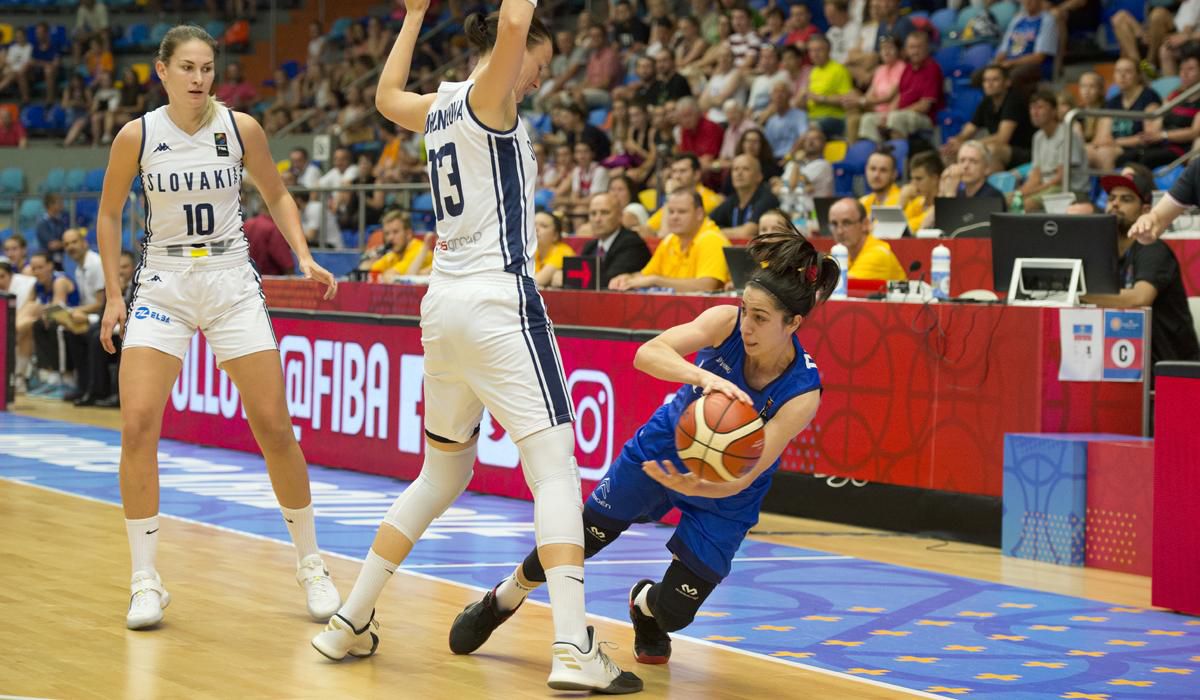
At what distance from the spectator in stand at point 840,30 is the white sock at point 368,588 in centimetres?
→ 1131

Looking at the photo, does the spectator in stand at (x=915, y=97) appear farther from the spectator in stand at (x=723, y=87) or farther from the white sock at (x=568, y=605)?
the white sock at (x=568, y=605)

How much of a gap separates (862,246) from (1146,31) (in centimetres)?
494

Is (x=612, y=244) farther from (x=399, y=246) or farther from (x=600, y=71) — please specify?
(x=600, y=71)

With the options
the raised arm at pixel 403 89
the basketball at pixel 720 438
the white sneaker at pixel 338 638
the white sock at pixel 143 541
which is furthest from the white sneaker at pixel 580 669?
the white sock at pixel 143 541

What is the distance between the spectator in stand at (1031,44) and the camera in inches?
514

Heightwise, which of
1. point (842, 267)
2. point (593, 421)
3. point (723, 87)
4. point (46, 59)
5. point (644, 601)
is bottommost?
point (644, 601)

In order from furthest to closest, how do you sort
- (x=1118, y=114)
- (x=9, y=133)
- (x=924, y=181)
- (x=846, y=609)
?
(x=9, y=133)
(x=924, y=181)
(x=1118, y=114)
(x=846, y=609)

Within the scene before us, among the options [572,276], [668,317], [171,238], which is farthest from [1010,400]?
[171,238]

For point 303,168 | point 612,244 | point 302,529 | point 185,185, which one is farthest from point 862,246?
point 303,168

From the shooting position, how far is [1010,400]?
7699 mm

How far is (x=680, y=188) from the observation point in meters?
10.6

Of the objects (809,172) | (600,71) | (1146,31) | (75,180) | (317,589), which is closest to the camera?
(317,589)

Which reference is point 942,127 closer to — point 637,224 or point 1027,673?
point 637,224

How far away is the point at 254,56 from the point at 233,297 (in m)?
21.0
